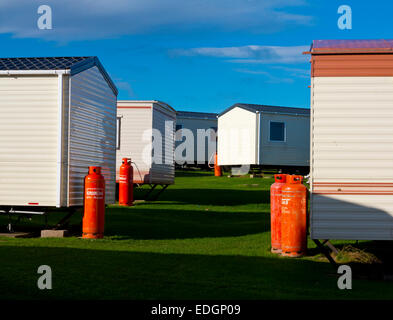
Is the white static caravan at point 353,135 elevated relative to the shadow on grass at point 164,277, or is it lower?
elevated

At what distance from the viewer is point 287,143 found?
105ft

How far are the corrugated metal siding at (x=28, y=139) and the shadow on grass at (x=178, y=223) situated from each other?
2.06m

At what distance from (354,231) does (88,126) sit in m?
6.96

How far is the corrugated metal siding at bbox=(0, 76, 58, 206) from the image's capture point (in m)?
12.6

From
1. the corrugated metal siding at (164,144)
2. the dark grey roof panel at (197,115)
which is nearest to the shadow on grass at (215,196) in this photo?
the corrugated metal siding at (164,144)

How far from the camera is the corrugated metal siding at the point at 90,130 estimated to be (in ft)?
42.0

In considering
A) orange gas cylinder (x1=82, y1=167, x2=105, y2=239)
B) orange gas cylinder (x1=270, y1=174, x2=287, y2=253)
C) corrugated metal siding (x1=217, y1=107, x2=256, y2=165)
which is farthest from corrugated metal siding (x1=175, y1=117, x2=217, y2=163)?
orange gas cylinder (x1=270, y1=174, x2=287, y2=253)

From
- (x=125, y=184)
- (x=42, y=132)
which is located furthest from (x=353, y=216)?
(x=125, y=184)

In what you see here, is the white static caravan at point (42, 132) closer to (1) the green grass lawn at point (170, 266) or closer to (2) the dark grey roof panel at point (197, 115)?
(1) the green grass lawn at point (170, 266)

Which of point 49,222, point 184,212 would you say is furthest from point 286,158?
point 49,222

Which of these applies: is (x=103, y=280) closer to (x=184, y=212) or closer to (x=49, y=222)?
(x=49, y=222)

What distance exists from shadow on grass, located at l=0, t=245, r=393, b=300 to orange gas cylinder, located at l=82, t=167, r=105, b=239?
170 cm

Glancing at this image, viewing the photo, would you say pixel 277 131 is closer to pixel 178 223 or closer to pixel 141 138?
pixel 141 138

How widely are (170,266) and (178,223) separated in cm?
701
